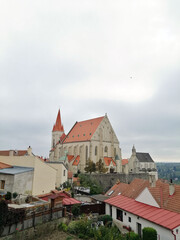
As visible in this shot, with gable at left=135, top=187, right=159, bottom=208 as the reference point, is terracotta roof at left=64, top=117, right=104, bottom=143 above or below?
above

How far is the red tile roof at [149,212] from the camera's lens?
1261cm

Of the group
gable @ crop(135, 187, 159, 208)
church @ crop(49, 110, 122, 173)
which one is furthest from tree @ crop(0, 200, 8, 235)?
church @ crop(49, 110, 122, 173)

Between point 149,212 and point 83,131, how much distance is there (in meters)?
41.7

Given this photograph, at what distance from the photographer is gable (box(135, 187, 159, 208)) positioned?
53.2 feet

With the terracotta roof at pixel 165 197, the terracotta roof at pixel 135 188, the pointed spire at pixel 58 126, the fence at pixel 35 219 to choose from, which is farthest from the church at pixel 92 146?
the fence at pixel 35 219

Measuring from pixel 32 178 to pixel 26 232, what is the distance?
34.8 feet

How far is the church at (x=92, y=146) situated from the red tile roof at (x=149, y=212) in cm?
2964

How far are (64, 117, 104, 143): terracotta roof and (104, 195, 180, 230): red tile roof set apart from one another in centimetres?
3274

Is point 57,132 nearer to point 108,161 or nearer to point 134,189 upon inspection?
point 108,161

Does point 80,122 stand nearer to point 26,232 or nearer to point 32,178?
point 32,178

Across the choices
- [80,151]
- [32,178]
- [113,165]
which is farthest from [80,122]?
[32,178]

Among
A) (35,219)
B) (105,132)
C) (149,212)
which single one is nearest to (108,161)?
(105,132)

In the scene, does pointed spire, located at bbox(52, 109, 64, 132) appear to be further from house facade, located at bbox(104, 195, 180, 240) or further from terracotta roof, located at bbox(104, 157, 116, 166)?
house facade, located at bbox(104, 195, 180, 240)

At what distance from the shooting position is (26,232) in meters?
11.4
